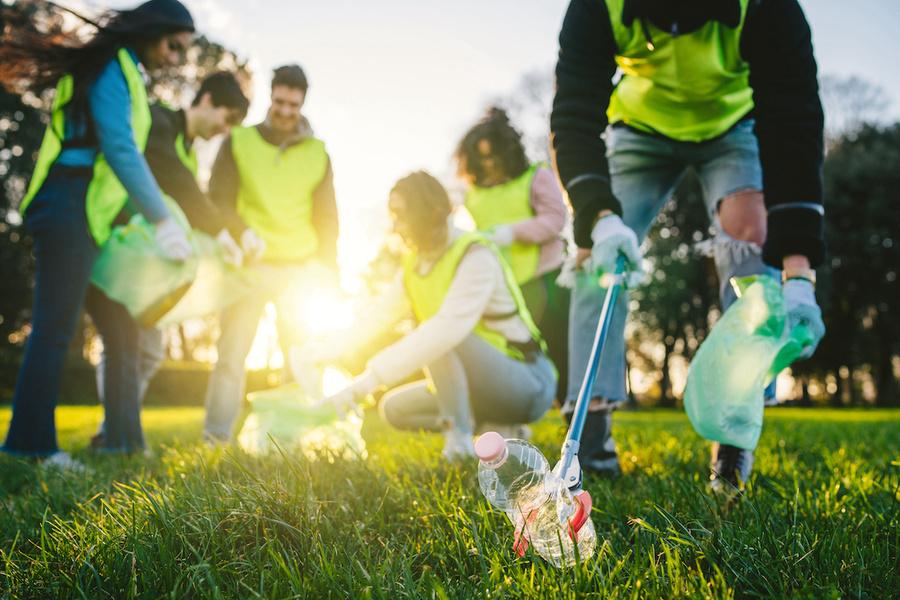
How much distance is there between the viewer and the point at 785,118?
2213 mm

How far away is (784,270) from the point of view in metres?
2.10

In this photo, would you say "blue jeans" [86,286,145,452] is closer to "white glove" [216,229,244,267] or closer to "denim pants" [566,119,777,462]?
"white glove" [216,229,244,267]

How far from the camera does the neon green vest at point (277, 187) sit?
4227 millimetres

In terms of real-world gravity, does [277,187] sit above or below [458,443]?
above

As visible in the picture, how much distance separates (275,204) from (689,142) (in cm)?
252

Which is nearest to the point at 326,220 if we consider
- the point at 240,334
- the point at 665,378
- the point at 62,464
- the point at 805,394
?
the point at 240,334

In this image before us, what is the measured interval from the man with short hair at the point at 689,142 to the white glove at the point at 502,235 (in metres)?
1.52

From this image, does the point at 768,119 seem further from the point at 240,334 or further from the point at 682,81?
the point at 240,334

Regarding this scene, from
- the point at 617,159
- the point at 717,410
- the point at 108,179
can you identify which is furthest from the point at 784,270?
the point at 108,179

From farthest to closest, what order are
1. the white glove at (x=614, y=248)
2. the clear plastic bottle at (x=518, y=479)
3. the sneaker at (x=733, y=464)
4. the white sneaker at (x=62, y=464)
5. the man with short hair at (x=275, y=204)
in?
the man with short hair at (x=275, y=204), the white sneaker at (x=62, y=464), the sneaker at (x=733, y=464), the white glove at (x=614, y=248), the clear plastic bottle at (x=518, y=479)

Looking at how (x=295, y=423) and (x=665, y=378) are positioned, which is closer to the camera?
(x=295, y=423)

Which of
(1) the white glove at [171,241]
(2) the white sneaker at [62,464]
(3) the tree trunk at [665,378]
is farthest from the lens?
(3) the tree trunk at [665,378]

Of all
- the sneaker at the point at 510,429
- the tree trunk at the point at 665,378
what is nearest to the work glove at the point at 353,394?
the sneaker at the point at 510,429

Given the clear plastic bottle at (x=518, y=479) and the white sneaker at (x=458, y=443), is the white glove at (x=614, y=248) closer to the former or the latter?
the clear plastic bottle at (x=518, y=479)
